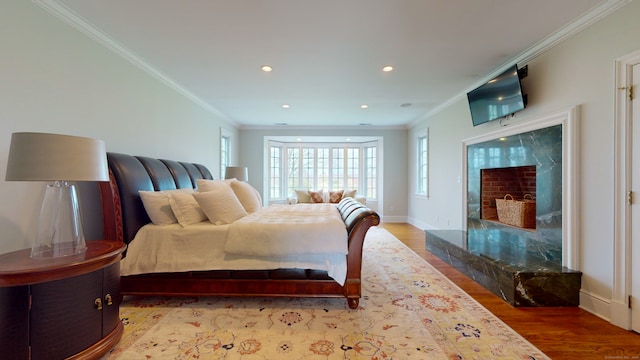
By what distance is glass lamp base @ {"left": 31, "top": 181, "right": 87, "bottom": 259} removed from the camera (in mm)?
1552

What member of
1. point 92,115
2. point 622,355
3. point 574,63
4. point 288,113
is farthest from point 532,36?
point 92,115

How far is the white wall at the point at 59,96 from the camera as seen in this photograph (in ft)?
5.82

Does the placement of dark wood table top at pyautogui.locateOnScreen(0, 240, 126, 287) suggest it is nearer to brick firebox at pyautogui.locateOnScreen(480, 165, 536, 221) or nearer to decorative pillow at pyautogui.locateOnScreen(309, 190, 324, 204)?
brick firebox at pyautogui.locateOnScreen(480, 165, 536, 221)

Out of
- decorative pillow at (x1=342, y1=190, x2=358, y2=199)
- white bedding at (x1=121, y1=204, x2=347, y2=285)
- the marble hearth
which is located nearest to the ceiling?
white bedding at (x1=121, y1=204, x2=347, y2=285)

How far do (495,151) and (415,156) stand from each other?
112 inches

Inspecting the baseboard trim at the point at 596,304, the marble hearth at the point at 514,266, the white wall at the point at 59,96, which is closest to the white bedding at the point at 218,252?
the white wall at the point at 59,96

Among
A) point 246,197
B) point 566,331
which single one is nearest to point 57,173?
point 246,197

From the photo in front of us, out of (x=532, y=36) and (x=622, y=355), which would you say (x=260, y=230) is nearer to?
(x=622, y=355)

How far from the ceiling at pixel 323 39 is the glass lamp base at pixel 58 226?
151cm

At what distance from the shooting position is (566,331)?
6.14 ft

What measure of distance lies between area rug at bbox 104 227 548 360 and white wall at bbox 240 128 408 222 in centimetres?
406

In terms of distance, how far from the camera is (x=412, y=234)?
16.6 ft

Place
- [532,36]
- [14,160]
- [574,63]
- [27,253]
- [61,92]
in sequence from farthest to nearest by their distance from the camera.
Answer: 1. [532,36]
2. [574,63]
3. [61,92]
4. [27,253]
5. [14,160]

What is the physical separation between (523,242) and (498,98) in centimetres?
170
